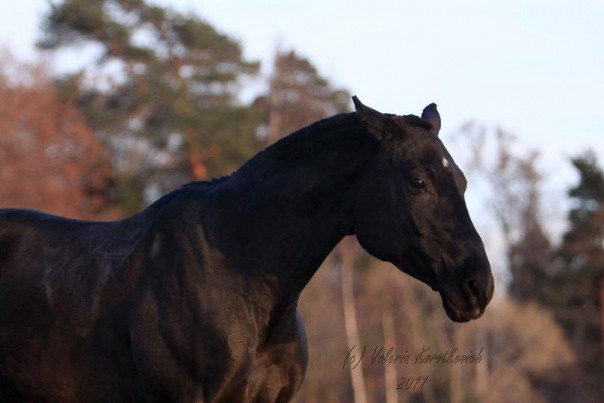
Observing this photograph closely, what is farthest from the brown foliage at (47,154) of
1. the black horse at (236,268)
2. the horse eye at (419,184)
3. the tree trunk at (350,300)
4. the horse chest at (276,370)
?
the horse eye at (419,184)

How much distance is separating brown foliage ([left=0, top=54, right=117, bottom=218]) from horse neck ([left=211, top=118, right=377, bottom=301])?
33.7 m

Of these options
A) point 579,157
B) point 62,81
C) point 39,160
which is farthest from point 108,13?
point 579,157

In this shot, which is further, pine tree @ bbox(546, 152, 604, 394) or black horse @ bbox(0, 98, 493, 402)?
pine tree @ bbox(546, 152, 604, 394)

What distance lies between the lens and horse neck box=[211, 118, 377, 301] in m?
5.83

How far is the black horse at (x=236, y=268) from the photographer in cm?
551

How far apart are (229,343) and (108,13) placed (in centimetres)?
3388

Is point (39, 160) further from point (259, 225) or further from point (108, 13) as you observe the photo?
point (259, 225)

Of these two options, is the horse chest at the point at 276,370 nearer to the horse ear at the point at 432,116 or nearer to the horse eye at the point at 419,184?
the horse eye at the point at 419,184

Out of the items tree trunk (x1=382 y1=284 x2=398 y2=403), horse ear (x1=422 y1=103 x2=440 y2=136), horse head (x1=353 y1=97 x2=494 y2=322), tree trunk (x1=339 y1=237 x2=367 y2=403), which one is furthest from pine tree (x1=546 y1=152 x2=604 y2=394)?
horse head (x1=353 y1=97 x2=494 y2=322)

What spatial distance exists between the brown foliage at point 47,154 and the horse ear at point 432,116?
1320 inches

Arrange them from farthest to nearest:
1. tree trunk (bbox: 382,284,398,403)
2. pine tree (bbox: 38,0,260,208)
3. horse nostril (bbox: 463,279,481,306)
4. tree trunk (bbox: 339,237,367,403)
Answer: tree trunk (bbox: 382,284,398,403) < tree trunk (bbox: 339,237,367,403) < pine tree (bbox: 38,0,260,208) < horse nostril (bbox: 463,279,481,306)

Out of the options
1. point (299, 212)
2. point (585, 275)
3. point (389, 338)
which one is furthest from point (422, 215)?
point (585, 275)

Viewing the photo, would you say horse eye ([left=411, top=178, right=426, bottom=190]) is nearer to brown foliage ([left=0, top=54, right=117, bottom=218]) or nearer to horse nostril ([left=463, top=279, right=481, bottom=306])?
horse nostril ([left=463, top=279, right=481, bottom=306])

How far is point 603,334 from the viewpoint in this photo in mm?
47594
